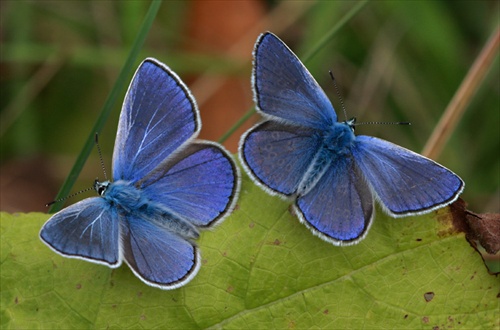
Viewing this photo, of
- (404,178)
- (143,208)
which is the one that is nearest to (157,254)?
(143,208)

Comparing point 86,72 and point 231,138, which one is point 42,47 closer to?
point 86,72

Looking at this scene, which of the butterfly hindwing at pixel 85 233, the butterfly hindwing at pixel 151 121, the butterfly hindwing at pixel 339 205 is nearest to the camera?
the butterfly hindwing at pixel 85 233

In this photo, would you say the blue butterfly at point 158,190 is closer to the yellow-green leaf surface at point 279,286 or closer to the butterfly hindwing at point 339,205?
the yellow-green leaf surface at point 279,286

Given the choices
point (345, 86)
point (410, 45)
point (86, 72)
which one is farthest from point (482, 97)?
point (86, 72)

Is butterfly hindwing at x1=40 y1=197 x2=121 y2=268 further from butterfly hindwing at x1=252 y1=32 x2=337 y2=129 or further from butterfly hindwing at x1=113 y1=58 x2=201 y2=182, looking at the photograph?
butterfly hindwing at x1=252 y1=32 x2=337 y2=129

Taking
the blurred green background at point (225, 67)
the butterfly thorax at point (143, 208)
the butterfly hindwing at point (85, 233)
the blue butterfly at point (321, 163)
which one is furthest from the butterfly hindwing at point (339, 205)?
the blurred green background at point (225, 67)

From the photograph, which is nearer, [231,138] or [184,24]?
[231,138]

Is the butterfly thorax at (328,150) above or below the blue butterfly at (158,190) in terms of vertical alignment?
below
